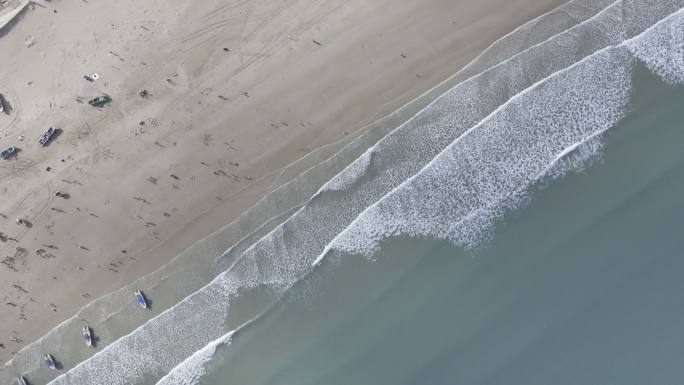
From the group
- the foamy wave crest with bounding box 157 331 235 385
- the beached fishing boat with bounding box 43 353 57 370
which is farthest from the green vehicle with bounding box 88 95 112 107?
the foamy wave crest with bounding box 157 331 235 385

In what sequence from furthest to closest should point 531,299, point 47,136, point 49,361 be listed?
point 49,361
point 47,136
point 531,299

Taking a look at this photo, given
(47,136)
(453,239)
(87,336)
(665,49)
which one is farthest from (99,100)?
(665,49)

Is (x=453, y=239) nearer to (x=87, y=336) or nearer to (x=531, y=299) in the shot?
(x=531, y=299)

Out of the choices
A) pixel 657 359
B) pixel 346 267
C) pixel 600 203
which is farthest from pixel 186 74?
pixel 657 359

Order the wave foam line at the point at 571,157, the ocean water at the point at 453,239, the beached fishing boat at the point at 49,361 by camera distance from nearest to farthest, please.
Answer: the ocean water at the point at 453,239, the wave foam line at the point at 571,157, the beached fishing boat at the point at 49,361

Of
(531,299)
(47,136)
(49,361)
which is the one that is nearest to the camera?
(531,299)

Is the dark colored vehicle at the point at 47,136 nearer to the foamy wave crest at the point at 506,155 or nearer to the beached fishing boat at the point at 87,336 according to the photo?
the beached fishing boat at the point at 87,336

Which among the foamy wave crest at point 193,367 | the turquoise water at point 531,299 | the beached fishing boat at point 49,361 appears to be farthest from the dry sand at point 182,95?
the turquoise water at point 531,299
